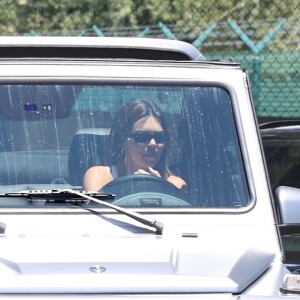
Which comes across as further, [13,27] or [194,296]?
[13,27]

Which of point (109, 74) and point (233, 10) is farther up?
point (233, 10)

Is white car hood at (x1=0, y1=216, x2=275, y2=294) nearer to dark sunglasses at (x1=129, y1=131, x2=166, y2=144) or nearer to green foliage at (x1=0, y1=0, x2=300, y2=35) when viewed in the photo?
dark sunglasses at (x1=129, y1=131, x2=166, y2=144)

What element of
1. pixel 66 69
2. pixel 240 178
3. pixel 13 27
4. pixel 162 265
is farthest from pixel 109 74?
pixel 13 27

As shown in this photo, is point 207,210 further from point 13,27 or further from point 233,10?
point 13,27

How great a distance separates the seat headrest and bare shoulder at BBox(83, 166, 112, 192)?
0.07 feet

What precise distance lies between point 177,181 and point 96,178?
0.93 feet

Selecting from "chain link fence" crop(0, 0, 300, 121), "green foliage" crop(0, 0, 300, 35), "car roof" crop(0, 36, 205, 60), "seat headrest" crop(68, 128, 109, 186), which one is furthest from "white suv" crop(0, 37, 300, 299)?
"green foliage" crop(0, 0, 300, 35)

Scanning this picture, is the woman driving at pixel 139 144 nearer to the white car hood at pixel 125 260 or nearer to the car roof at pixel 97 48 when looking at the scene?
the white car hood at pixel 125 260

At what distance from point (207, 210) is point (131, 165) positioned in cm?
32

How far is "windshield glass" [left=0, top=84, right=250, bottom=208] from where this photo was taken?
3.67 meters

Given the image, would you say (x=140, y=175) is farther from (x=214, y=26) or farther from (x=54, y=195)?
(x=214, y=26)

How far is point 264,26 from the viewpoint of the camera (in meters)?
9.18

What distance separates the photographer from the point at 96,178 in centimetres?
364

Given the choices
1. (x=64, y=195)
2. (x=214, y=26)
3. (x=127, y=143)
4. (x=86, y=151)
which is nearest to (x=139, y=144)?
(x=127, y=143)
